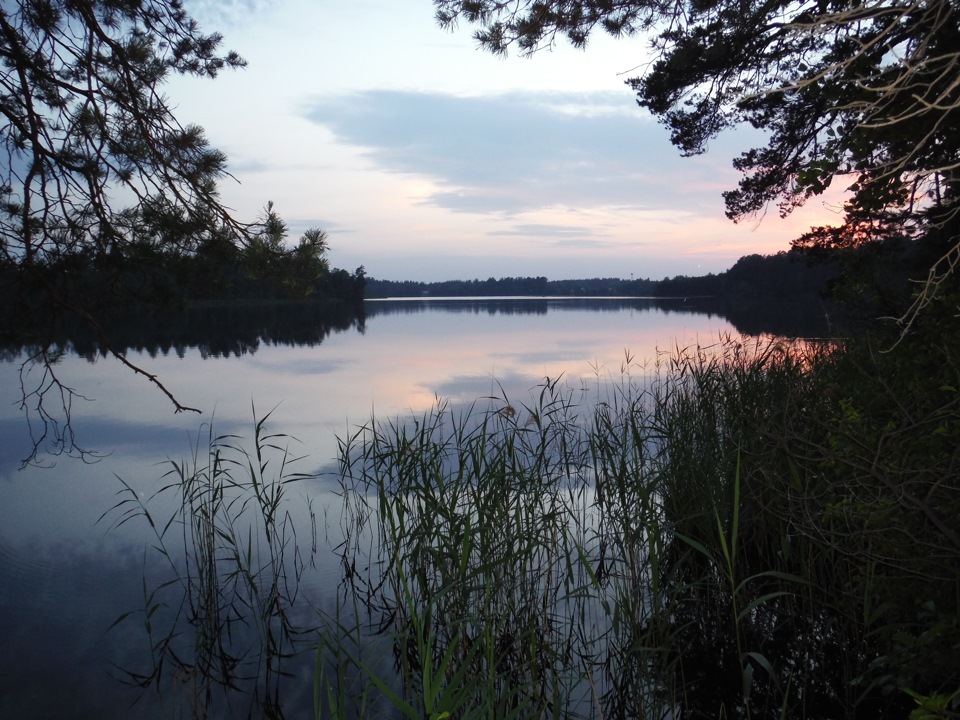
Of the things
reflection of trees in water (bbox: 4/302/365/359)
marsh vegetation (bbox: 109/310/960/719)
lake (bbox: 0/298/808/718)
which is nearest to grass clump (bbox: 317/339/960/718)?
marsh vegetation (bbox: 109/310/960/719)

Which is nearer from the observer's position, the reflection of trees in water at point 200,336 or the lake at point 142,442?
the lake at point 142,442

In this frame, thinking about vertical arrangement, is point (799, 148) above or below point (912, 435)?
above

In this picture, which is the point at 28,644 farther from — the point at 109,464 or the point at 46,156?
the point at 109,464

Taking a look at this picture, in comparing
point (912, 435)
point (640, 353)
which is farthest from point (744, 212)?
point (640, 353)

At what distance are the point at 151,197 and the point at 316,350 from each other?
15409 mm

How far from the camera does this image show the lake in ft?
11.7

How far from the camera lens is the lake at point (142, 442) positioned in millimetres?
3580

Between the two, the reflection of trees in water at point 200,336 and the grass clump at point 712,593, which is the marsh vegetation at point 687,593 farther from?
the reflection of trees in water at point 200,336

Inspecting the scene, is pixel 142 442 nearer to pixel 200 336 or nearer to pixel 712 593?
pixel 712 593

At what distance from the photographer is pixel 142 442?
8547 millimetres

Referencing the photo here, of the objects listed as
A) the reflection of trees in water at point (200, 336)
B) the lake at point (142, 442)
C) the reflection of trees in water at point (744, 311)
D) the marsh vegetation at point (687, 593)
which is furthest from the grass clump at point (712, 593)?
the reflection of trees in water at point (200, 336)

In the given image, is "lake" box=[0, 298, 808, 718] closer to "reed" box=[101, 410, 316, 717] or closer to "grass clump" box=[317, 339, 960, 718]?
"reed" box=[101, 410, 316, 717]

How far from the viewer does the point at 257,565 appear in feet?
14.7

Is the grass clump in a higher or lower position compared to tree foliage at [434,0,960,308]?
lower
